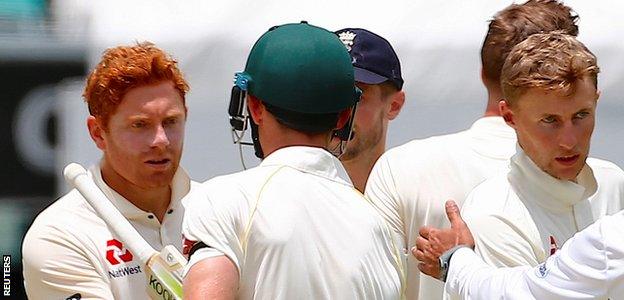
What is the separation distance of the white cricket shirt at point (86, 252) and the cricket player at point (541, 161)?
2.15ft

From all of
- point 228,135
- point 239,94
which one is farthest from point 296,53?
point 228,135

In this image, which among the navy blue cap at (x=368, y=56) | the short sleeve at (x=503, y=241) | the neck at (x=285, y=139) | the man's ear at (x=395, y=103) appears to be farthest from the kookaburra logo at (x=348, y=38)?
the neck at (x=285, y=139)

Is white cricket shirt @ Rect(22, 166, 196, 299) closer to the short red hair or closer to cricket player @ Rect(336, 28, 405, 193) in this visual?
the short red hair

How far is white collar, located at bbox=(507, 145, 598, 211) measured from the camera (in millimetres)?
2414

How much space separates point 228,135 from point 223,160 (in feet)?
0.21

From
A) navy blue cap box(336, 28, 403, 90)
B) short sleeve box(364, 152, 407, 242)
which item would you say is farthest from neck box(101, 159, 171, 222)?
navy blue cap box(336, 28, 403, 90)

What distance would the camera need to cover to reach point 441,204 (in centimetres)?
275

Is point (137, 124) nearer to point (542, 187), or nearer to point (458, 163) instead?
point (458, 163)

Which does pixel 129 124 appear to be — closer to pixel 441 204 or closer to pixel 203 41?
pixel 441 204

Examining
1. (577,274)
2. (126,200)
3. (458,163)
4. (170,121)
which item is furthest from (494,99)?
(577,274)

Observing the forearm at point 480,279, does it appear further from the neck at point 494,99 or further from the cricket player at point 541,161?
the neck at point 494,99

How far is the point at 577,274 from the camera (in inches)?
79.0

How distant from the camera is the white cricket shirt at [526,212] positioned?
2.38 m

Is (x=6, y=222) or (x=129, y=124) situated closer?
(x=129, y=124)
